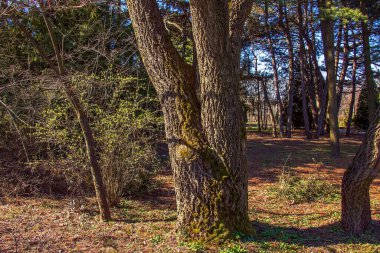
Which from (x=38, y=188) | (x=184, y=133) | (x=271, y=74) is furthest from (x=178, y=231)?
(x=271, y=74)

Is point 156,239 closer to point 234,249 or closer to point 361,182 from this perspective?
point 234,249

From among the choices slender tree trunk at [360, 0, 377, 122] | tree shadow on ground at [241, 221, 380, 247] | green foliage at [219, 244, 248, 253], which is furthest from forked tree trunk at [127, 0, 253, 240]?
slender tree trunk at [360, 0, 377, 122]

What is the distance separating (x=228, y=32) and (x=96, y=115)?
2940mm

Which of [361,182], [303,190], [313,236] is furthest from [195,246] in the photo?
[303,190]

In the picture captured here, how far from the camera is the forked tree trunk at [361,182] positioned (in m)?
4.34

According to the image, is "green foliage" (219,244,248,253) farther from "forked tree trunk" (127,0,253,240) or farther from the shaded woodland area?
"forked tree trunk" (127,0,253,240)

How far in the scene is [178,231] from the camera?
437 centimetres

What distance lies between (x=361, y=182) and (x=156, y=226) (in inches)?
114

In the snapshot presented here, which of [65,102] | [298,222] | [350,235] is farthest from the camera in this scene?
[65,102]

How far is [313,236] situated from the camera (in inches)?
189

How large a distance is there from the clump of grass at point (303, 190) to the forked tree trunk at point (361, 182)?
218 cm

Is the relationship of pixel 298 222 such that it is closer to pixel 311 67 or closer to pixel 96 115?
pixel 96 115

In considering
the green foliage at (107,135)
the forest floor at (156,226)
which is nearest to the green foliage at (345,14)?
the forest floor at (156,226)

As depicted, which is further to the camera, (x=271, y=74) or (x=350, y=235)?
(x=271, y=74)
